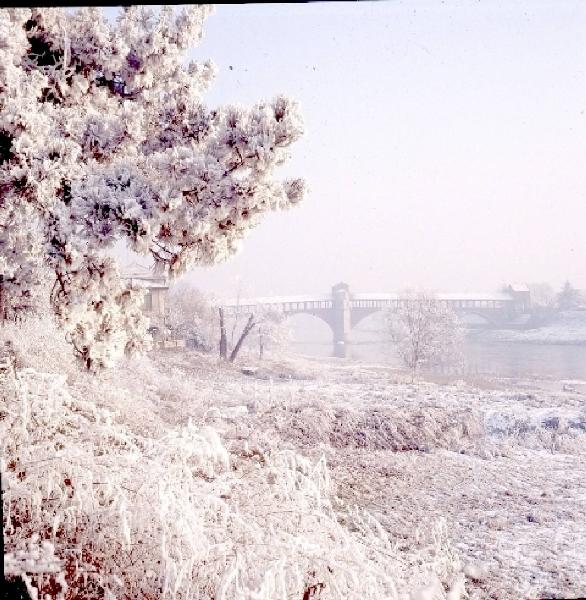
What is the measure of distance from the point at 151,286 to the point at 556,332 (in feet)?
21.0

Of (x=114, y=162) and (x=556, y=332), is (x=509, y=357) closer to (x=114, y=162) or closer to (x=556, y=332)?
(x=556, y=332)

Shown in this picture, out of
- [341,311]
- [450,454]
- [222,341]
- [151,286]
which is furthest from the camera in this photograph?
[222,341]

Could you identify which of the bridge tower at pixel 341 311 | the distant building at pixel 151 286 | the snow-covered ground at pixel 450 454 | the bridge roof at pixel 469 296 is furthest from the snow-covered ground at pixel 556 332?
the distant building at pixel 151 286

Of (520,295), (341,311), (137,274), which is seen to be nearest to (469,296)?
(520,295)

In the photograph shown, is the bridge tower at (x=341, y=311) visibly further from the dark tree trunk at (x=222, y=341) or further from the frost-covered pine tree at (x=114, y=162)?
the frost-covered pine tree at (x=114, y=162)

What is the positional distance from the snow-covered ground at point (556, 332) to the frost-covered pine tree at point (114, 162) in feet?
18.2

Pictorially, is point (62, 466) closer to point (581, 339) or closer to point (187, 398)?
point (187, 398)

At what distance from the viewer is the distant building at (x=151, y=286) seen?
11.6ft

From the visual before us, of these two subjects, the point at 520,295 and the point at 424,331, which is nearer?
the point at 520,295

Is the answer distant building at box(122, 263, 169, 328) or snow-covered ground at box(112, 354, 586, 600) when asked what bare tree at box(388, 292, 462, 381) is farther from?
distant building at box(122, 263, 169, 328)

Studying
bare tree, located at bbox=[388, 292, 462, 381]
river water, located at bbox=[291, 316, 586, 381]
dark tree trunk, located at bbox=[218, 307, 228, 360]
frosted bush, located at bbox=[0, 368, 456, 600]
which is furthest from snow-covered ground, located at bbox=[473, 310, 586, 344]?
frosted bush, located at bbox=[0, 368, 456, 600]

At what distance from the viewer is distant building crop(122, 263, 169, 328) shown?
353cm

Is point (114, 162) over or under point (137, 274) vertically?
over

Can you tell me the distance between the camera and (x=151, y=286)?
4109mm
